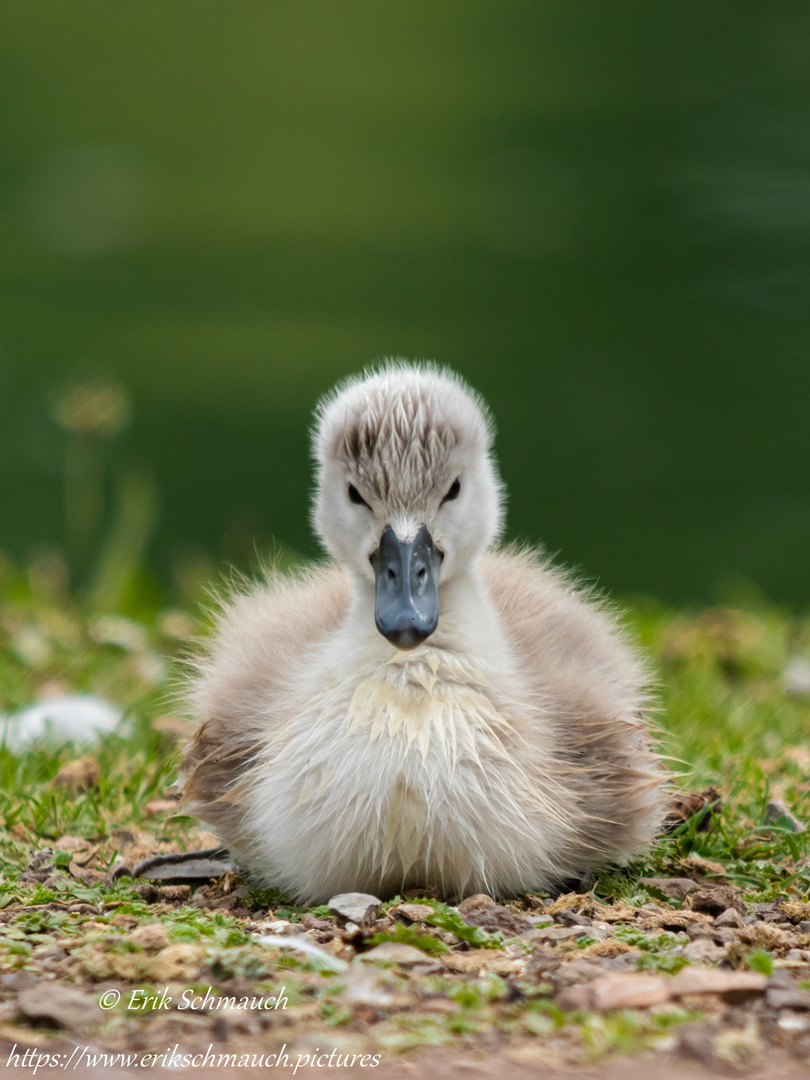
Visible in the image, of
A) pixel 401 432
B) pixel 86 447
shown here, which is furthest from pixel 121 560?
pixel 401 432

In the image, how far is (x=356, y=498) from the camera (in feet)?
12.3

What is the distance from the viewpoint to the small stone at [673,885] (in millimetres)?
3686

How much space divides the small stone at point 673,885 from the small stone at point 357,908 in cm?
75

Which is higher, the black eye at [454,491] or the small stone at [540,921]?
the black eye at [454,491]

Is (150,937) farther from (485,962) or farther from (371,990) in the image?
(485,962)

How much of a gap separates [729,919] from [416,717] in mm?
868

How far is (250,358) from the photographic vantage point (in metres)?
16.3

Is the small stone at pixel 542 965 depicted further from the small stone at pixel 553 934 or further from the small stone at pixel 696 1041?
the small stone at pixel 696 1041

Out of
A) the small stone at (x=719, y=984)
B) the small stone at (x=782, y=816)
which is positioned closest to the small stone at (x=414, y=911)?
the small stone at (x=719, y=984)

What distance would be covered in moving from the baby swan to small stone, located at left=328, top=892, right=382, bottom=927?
122 mm

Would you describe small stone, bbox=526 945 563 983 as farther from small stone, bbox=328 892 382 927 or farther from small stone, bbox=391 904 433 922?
small stone, bbox=328 892 382 927

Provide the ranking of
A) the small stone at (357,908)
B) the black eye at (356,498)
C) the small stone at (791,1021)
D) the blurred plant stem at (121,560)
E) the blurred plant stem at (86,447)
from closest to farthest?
1. the small stone at (791,1021)
2. the small stone at (357,908)
3. the black eye at (356,498)
4. the blurred plant stem at (86,447)
5. the blurred plant stem at (121,560)

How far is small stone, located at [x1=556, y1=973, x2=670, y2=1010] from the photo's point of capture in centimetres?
269

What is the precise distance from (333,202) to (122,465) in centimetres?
807
